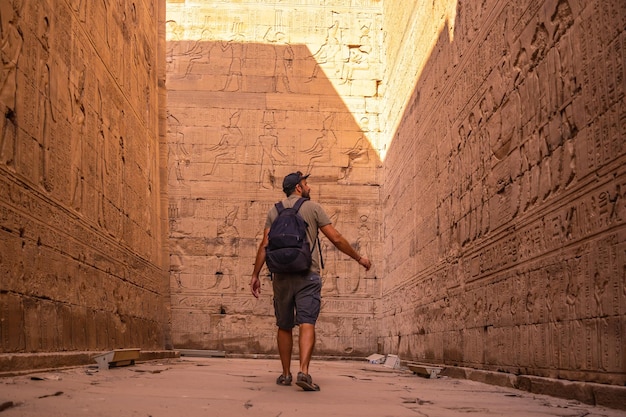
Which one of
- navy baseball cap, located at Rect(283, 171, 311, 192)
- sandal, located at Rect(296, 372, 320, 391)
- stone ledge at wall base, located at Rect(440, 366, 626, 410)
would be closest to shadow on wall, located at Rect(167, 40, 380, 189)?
stone ledge at wall base, located at Rect(440, 366, 626, 410)

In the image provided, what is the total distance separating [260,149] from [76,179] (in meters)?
8.84

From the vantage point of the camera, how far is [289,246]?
4949 millimetres

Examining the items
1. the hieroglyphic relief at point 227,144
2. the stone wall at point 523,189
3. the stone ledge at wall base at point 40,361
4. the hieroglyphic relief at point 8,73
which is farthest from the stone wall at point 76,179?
the hieroglyphic relief at point 227,144

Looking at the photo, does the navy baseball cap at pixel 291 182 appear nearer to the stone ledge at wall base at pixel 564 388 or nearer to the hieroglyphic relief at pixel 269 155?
the stone ledge at wall base at pixel 564 388

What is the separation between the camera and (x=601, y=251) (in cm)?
447

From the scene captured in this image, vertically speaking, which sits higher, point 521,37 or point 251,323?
point 521,37

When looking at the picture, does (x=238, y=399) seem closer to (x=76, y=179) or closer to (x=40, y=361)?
(x=40, y=361)

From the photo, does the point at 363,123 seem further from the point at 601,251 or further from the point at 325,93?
the point at 601,251

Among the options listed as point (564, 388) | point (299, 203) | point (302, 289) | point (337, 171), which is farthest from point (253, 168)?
point (564, 388)

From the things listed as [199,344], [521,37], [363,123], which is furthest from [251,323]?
[521,37]

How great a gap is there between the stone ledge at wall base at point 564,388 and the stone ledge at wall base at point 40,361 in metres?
3.17

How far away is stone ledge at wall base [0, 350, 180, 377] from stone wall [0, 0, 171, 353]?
14cm

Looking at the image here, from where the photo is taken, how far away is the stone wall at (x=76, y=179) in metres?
5.24

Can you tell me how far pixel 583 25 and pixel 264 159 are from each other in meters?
11.0
